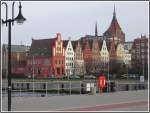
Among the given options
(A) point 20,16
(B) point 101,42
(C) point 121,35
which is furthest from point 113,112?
(C) point 121,35

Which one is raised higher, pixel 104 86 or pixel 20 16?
pixel 20 16

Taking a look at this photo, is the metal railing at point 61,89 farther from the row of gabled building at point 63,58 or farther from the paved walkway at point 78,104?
the row of gabled building at point 63,58

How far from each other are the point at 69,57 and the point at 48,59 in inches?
276

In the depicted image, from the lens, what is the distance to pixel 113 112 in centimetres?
1623

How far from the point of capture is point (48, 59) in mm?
109375

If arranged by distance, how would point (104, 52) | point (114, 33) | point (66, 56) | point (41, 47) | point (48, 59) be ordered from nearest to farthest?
point (48, 59)
point (41, 47)
point (66, 56)
point (104, 52)
point (114, 33)

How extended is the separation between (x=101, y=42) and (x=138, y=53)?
39.3ft

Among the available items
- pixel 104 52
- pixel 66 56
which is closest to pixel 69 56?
pixel 66 56

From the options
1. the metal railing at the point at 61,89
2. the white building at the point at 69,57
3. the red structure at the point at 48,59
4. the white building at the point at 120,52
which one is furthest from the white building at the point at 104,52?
the metal railing at the point at 61,89

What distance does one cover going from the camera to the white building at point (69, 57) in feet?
361

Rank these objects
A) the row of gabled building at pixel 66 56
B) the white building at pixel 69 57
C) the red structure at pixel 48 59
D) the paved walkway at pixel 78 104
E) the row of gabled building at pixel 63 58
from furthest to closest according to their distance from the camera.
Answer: the white building at pixel 69 57 < the row of gabled building at pixel 66 56 < the row of gabled building at pixel 63 58 < the red structure at pixel 48 59 < the paved walkway at pixel 78 104

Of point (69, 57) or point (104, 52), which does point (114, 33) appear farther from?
point (69, 57)

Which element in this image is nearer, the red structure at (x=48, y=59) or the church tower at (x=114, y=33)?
the red structure at (x=48, y=59)

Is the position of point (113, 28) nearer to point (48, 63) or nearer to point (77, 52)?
point (77, 52)
